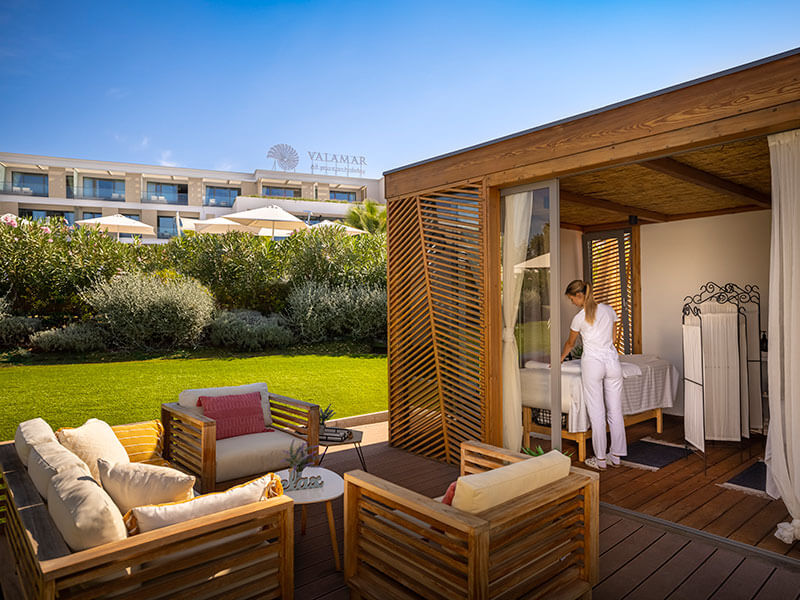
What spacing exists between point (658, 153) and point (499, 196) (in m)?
1.53

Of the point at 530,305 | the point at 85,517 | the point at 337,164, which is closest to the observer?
the point at 85,517

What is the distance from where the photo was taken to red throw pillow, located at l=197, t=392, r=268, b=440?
4695 millimetres

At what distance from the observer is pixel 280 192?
3616cm

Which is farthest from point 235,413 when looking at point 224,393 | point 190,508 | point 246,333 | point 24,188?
point 24,188

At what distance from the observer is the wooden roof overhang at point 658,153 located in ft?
10.2

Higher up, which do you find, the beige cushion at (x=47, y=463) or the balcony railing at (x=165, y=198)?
the balcony railing at (x=165, y=198)

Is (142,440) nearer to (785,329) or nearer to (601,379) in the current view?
(601,379)

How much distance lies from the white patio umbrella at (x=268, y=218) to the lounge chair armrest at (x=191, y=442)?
9.17m

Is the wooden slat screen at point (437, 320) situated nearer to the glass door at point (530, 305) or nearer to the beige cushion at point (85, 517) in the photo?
the glass door at point (530, 305)

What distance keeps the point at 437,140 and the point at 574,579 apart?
836 inches

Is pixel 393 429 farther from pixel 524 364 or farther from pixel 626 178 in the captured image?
pixel 626 178

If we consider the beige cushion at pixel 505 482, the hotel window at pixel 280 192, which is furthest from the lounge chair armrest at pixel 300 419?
the hotel window at pixel 280 192

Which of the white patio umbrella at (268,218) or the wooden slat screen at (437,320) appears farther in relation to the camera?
the white patio umbrella at (268,218)

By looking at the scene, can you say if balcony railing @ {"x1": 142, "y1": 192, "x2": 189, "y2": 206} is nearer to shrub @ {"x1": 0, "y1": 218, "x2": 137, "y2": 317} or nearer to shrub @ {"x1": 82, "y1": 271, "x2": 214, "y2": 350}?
shrub @ {"x1": 0, "y1": 218, "x2": 137, "y2": 317}
